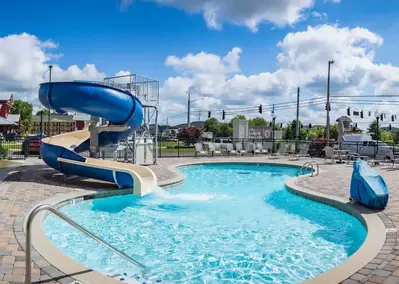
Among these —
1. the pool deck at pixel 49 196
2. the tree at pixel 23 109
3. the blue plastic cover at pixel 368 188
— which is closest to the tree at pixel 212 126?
the tree at pixel 23 109

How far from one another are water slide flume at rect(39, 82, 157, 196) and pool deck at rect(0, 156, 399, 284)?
0.48 m

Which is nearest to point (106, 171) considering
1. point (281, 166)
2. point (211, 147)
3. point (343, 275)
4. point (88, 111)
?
point (88, 111)

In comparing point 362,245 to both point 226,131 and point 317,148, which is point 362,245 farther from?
point 226,131

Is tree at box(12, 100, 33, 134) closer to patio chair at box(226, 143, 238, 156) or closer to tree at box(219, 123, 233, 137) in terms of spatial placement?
tree at box(219, 123, 233, 137)

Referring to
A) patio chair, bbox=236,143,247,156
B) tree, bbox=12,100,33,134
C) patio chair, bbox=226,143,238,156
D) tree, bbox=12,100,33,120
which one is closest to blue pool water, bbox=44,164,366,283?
patio chair, bbox=226,143,238,156

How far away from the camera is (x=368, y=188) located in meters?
8.04

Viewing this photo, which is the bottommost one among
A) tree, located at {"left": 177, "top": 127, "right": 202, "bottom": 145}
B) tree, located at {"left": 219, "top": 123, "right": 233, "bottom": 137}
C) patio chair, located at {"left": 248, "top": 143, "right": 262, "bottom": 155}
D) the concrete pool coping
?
the concrete pool coping

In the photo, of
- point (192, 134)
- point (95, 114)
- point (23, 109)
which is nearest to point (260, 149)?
point (192, 134)

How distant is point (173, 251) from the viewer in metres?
6.37

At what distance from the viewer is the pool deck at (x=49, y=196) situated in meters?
4.24

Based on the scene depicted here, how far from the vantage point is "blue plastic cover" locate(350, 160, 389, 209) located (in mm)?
7863

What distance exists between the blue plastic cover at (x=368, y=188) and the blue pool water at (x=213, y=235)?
23.1 inches

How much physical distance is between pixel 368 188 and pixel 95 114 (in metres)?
8.32

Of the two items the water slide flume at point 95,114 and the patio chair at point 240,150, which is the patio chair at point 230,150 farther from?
the water slide flume at point 95,114
